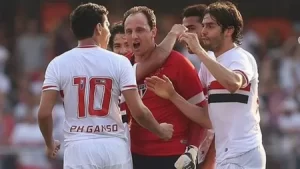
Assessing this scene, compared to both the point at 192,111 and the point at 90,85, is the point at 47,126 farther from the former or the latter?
the point at 192,111

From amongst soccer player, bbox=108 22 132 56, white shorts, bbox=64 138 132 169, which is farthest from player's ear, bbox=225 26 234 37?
soccer player, bbox=108 22 132 56

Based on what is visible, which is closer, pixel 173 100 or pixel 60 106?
pixel 173 100

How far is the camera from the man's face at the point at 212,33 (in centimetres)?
830

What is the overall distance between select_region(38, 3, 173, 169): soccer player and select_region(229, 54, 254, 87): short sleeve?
0.81 meters

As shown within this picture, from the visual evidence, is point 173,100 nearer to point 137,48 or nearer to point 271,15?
point 137,48

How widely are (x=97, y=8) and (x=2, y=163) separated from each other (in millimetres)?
8256

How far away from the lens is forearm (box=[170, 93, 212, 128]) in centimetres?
845

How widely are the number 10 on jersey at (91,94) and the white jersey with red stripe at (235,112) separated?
977 millimetres

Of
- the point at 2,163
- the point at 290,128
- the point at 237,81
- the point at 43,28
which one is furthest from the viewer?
the point at 43,28

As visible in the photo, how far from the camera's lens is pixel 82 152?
7953 millimetres

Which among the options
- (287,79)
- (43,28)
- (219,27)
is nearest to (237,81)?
(219,27)

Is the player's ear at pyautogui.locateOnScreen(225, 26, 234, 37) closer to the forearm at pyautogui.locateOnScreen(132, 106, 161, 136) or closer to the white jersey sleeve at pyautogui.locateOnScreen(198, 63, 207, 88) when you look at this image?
the white jersey sleeve at pyautogui.locateOnScreen(198, 63, 207, 88)

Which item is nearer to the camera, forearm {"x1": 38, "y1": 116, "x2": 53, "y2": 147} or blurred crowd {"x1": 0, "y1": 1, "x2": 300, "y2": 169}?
forearm {"x1": 38, "y1": 116, "x2": 53, "y2": 147}

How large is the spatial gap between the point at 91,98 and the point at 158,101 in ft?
2.84
